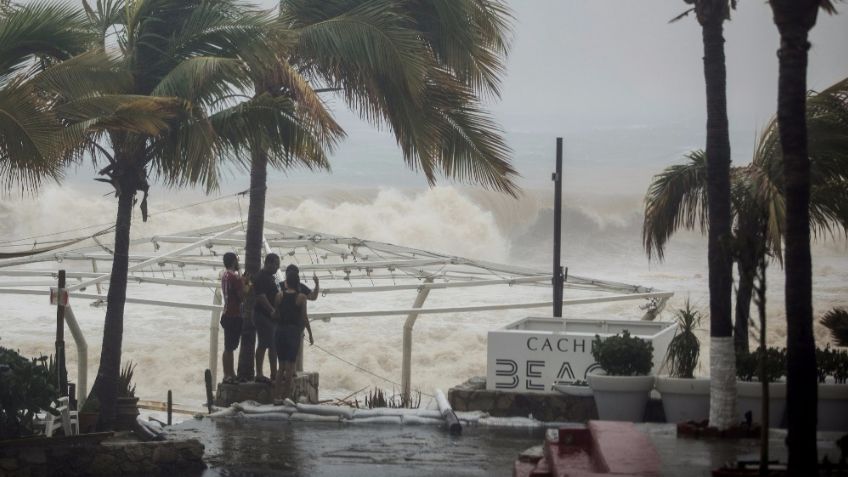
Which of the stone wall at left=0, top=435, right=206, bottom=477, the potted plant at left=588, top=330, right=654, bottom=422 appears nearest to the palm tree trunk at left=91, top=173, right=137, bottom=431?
the stone wall at left=0, top=435, right=206, bottom=477

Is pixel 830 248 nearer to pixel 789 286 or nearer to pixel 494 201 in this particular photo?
pixel 494 201

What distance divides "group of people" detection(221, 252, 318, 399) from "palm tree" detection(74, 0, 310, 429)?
56.0 inches

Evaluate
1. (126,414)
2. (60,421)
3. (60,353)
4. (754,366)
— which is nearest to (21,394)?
(60,421)

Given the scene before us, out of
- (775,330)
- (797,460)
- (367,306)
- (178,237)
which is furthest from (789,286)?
(367,306)

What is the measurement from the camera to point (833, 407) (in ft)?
41.4

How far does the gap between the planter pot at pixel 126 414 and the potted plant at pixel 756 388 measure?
6.62 meters

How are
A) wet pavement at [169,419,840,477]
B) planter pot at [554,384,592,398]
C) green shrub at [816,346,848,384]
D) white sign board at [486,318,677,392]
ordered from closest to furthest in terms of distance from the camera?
wet pavement at [169,419,840,477]
green shrub at [816,346,848,384]
planter pot at [554,384,592,398]
white sign board at [486,318,677,392]

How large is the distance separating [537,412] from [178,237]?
10.1 m

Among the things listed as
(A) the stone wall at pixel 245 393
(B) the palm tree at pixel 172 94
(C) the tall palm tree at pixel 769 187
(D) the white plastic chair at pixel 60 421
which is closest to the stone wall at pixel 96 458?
(D) the white plastic chair at pixel 60 421

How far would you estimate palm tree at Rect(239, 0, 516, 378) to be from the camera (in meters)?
15.8

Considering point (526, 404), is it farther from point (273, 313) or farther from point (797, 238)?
point (797, 238)

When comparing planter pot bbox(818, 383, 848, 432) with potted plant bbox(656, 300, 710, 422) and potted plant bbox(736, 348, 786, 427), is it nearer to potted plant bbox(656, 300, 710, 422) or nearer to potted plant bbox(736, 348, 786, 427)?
potted plant bbox(736, 348, 786, 427)

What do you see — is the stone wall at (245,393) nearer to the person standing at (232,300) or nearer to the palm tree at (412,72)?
the person standing at (232,300)

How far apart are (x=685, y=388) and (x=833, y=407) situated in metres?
1.52
